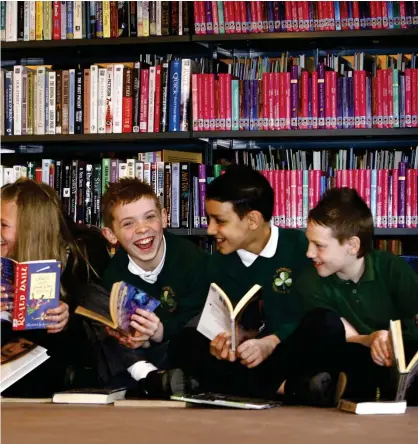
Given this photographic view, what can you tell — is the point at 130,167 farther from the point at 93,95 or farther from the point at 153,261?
the point at 153,261

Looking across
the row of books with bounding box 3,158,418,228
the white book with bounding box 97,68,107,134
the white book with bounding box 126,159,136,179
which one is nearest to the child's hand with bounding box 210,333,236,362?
the row of books with bounding box 3,158,418,228

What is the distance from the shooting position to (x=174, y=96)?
392 centimetres

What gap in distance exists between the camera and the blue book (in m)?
3.90

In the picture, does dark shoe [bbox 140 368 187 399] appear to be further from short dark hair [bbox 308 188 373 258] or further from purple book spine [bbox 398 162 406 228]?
purple book spine [bbox 398 162 406 228]

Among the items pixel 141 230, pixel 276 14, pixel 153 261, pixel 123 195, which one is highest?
pixel 276 14

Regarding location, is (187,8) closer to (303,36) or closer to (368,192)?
(303,36)

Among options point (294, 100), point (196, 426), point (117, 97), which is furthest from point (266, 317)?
point (117, 97)

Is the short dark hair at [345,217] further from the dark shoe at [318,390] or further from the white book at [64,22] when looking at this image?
the white book at [64,22]

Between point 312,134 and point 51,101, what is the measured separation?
1.14m

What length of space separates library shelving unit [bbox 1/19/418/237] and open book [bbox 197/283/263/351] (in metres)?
1.32

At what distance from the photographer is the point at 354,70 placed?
12.7 feet

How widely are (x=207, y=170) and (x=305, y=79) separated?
1.82 feet

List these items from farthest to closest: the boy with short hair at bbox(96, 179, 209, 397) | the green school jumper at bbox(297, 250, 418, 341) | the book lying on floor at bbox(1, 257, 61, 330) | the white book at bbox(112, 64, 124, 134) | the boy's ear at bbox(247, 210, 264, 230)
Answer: the white book at bbox(112, 64, 124, 134)
the boy's ear at bbox(247, 210, 264, 230)
the boy with short hair at bbox(96, 179, 209, 397)
the green school jumper at bbox(297, 250, 418, 341)
the book lying on floor at bbox(1, 257, 61, 330)

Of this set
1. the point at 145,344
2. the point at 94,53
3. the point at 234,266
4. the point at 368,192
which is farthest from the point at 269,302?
the point at 94,53
